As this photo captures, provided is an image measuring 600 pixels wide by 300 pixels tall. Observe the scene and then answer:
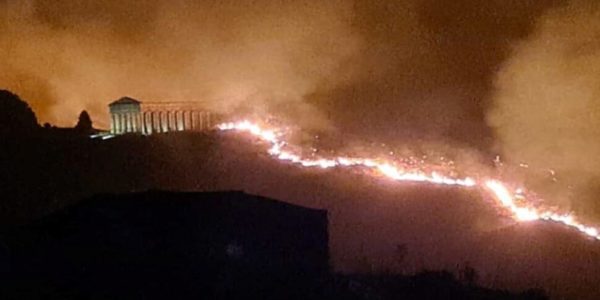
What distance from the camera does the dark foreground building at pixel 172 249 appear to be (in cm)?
839

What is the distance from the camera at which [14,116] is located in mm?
15641

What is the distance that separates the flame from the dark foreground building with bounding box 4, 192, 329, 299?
239 inches

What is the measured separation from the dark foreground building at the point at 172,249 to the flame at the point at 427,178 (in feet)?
19.9

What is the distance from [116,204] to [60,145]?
19.8ft

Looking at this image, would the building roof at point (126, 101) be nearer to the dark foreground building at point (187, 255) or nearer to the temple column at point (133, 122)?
the temple column at point (133, 122)

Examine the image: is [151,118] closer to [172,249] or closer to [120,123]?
[120,123]

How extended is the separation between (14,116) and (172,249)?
7.48m

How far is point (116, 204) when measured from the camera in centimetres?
941

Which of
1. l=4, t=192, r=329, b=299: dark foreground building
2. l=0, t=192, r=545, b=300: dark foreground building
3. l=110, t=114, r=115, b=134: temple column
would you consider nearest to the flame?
l=110, t=114, r=115, b=134: temple column

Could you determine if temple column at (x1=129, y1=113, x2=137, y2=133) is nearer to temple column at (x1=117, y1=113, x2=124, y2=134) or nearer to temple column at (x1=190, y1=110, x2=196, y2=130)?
temple column at (x1=117, y1=113, x2=124, y2=134)

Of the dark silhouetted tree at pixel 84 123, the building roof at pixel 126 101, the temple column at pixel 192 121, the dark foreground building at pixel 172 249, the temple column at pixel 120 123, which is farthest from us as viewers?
the building roof at pixel 126 101

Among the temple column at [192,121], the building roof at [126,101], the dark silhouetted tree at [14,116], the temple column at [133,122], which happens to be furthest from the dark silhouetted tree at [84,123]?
the temple column at [192,121]

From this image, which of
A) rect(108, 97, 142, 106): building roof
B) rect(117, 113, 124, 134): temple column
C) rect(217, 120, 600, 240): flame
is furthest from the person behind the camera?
rect(108, 97, 142, 106): building roof

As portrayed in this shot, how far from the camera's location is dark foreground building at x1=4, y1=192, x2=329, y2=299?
8391 millimetres
